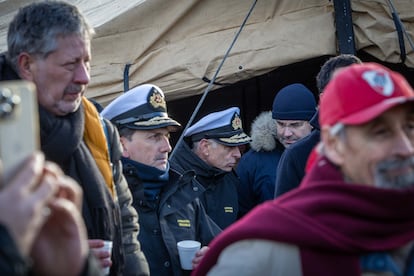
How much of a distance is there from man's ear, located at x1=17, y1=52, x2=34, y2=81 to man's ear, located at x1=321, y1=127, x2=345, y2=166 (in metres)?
1.21

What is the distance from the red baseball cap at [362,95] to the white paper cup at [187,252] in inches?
61.3

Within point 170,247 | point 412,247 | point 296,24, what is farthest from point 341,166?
point 296,24

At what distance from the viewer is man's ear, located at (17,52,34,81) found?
9.48 feet

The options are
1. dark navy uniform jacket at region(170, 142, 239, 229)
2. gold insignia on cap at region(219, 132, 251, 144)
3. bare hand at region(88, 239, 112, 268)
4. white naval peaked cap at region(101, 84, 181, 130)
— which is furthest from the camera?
gold insignia on cap at region(219, 132, 251, 144)

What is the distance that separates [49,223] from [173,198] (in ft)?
7.69

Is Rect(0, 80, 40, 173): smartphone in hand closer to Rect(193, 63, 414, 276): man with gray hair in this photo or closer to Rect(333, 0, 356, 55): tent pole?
Rect(193, 63, 414, 276): man with gray hair

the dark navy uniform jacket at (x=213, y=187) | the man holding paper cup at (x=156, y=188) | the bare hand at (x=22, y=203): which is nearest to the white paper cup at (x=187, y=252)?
the man holding paper cup at (x=156, y=188)

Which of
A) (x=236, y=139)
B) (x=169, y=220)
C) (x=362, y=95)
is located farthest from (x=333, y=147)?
(x=236, y=139)

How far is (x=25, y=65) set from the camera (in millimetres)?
2898

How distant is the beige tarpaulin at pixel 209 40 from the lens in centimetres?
541

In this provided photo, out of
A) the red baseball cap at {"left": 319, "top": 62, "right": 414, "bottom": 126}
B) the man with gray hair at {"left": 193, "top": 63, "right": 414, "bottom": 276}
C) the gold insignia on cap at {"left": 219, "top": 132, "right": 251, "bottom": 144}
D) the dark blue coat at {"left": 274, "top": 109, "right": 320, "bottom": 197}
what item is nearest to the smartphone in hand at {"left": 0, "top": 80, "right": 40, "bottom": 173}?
the man with gray hair at {"left": 193, "top": 63, "right": 414, "bottom": 276}

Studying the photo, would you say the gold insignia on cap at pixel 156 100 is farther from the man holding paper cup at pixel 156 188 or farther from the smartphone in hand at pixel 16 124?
the smartphone in hand at pixel 16 124

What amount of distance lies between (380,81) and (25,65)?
4.52 feet

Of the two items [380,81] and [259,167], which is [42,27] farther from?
[259,167]
